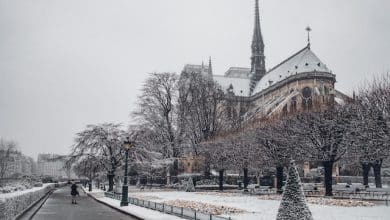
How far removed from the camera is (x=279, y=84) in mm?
91750

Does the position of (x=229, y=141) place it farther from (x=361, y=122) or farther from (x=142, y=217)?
(x=142, y=217)

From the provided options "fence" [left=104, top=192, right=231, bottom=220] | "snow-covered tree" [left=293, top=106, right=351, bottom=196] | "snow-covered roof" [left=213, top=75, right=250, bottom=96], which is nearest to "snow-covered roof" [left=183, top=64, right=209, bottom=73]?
"snow-covered roof" [left=213, top=75, right=250, bottom=96]

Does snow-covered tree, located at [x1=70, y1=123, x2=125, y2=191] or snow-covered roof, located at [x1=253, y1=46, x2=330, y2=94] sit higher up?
snow-covered roof, located at [x1=253, y1=46, x2=330, y2=94]

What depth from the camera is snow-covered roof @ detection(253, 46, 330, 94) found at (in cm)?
8648

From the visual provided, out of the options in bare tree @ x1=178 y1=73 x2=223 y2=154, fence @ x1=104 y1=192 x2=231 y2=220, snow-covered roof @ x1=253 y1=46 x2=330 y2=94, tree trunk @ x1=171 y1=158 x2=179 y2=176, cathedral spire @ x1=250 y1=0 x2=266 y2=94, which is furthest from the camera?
cathedral spire @ x1=250 y1=0 x2=266 y2=94

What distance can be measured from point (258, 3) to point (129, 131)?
72603mm

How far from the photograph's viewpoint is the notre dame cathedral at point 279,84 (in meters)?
79.9

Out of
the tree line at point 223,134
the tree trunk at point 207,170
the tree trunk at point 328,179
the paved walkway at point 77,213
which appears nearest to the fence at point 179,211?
the paved walkway at point 77,213

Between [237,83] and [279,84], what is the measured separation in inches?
984

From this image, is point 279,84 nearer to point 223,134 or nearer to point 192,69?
point 192,69

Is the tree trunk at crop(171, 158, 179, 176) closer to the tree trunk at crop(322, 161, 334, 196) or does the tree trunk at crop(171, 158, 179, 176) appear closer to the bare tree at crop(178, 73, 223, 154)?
the bare tree at crop(178, 73, 223, 154)

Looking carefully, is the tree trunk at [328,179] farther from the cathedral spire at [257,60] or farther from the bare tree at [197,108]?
the cathedral spire at [257,60]

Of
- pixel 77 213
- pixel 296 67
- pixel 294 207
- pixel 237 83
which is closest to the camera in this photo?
pixel 294 207

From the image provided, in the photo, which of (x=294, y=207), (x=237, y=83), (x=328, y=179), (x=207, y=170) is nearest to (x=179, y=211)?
(x=294, y=207)
